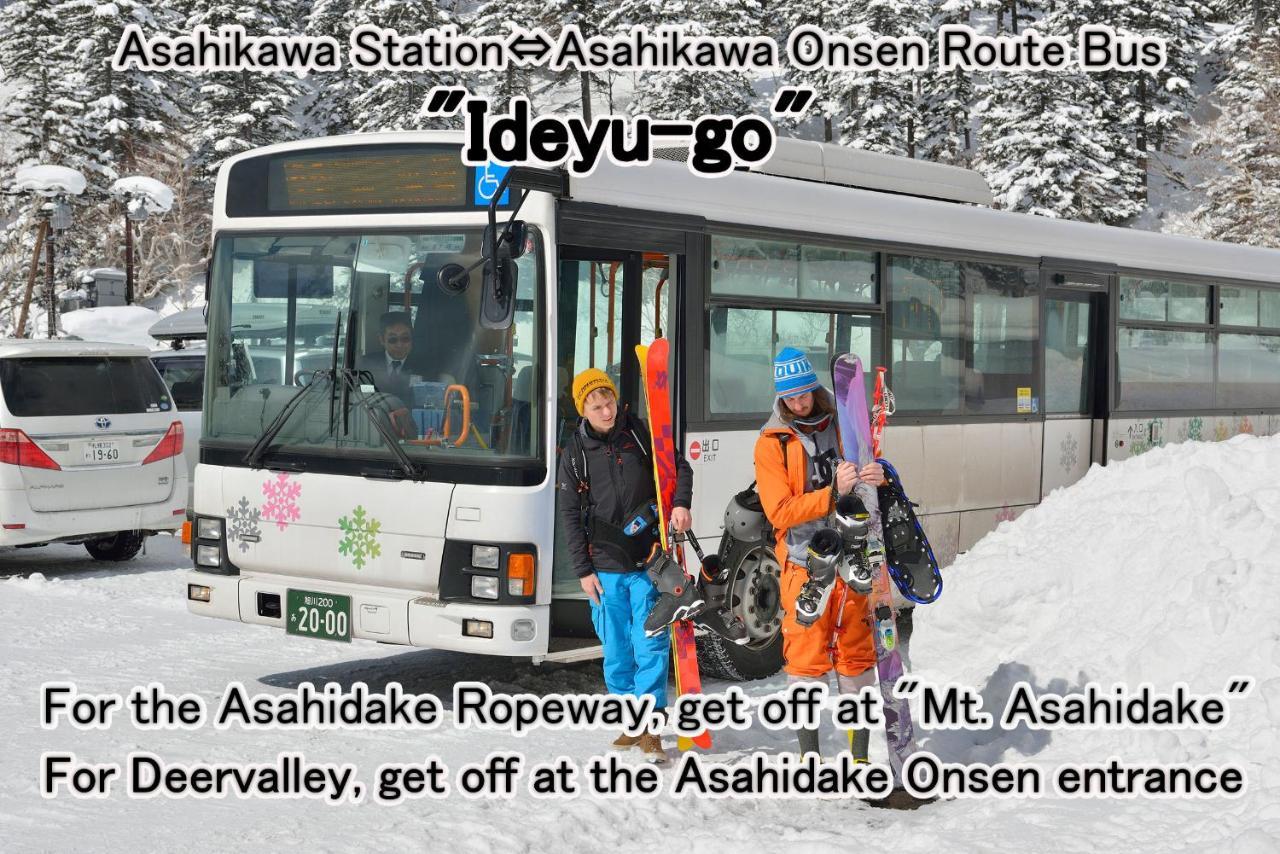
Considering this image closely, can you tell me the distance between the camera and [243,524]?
8.29 m

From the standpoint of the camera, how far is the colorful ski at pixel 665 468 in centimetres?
693

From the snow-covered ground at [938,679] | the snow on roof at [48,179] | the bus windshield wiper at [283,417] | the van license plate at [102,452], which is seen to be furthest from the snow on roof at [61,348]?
the snow on roof at [48,179]

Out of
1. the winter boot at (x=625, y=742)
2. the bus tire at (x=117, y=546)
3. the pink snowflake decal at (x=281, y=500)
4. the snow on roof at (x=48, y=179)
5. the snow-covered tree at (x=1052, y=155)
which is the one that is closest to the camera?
the winter boot at (x=625, y=742)

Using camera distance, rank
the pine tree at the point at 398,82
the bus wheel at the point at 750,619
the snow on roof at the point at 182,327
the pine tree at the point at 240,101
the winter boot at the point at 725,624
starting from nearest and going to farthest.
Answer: the winter boot at the point at 725,624
the bus wheel at the point at 750,619
the snow on roof at the point at 182,327
the pine tree at the point at 398,82
the pine tree at the point at 240,101

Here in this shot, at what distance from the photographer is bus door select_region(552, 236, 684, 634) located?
7.88 meters

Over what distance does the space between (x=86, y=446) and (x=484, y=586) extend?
7120mm

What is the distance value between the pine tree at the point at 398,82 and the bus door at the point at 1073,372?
45.9 metres

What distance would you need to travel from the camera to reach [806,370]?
6.22m

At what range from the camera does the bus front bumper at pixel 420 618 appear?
7371 millimetres

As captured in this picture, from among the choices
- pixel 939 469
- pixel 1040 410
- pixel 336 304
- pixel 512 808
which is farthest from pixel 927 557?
pixel 1040 410

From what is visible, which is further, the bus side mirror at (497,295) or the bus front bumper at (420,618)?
the bus front bumper at (420,618)

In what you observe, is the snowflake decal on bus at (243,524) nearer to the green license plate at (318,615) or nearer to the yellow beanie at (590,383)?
the green license plate at (318,615)

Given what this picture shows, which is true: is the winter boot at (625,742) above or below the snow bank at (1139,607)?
below

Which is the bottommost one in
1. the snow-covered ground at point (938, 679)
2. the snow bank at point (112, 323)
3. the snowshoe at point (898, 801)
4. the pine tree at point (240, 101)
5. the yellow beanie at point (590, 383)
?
the snowshoe at point (898, 801)
